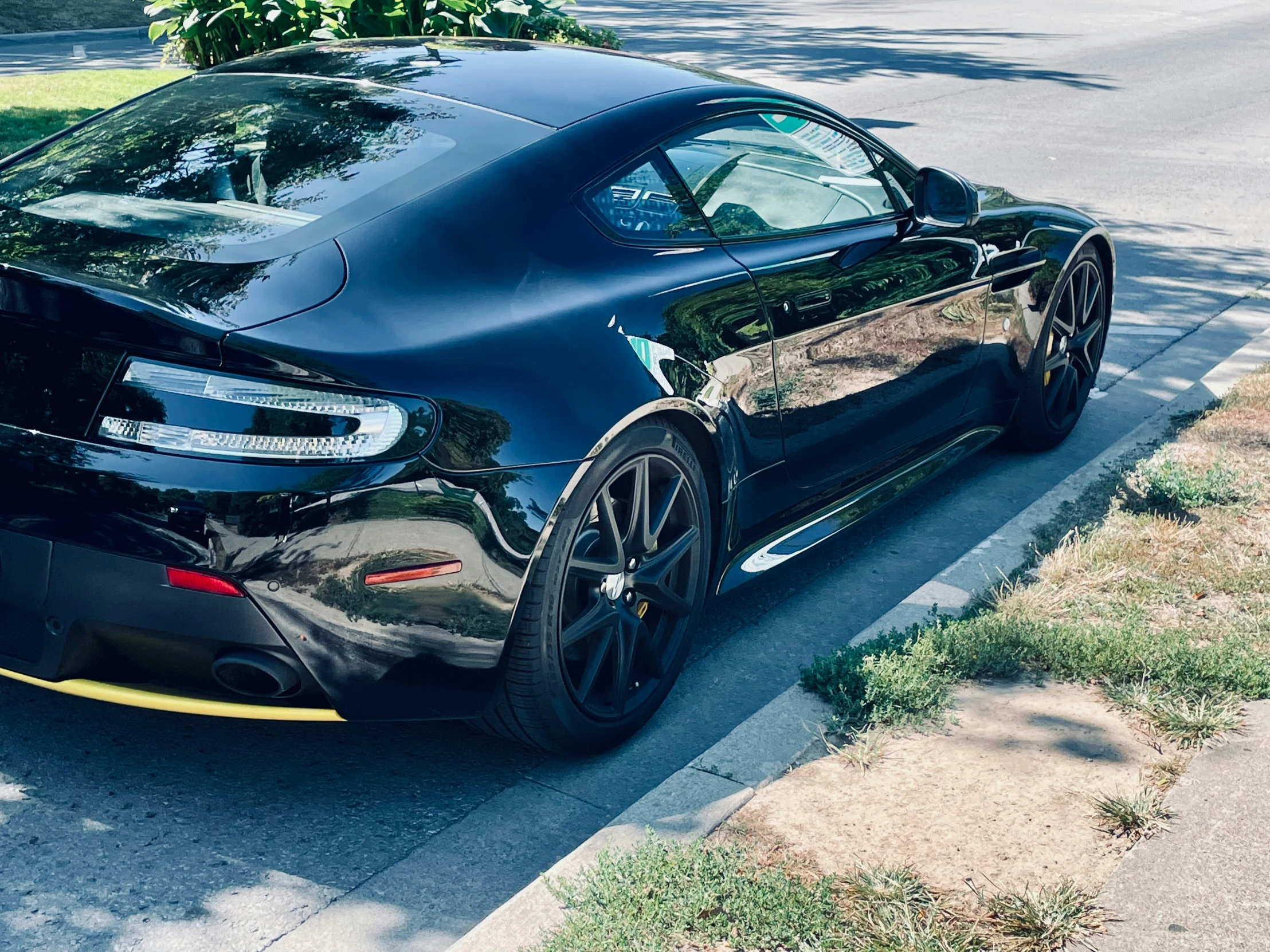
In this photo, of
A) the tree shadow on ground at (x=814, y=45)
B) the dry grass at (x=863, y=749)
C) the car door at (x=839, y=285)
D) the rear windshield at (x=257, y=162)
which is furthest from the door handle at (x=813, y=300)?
the tree shadow on ground at (x=814, y=45)

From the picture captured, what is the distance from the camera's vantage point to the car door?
3941 millimetres

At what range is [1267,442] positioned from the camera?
5648 mm

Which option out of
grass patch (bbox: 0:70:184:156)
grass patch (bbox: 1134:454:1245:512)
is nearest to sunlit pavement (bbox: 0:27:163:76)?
grass patch (bbox: 0:70:184:156)

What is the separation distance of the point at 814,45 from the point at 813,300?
16.4 meters

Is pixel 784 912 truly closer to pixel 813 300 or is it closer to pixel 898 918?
pixel 898 918

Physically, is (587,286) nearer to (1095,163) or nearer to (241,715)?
(241,715)

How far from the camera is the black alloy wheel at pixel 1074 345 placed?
555 cm

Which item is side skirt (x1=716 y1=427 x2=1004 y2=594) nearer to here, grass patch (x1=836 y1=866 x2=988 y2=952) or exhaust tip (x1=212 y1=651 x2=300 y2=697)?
grass patch (x1=836 y1=866 x2=988 y2=952)

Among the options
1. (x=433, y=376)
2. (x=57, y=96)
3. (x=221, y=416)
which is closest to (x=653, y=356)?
(x=433, y=376)

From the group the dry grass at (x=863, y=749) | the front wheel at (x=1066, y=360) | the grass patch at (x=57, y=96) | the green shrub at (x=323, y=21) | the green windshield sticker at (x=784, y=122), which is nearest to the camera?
the dry grass at (x=863, y=749)

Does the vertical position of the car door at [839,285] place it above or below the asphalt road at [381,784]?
above

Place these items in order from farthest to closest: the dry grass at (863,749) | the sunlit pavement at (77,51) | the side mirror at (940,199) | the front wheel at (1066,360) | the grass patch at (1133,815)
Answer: the sunlit pavement at (77,51), the front wheel at (1066,360), the side mirror at (940,199), the dry grass at (863,749), the grass patch at (1133,815)

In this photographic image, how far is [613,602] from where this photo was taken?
3.41 metres

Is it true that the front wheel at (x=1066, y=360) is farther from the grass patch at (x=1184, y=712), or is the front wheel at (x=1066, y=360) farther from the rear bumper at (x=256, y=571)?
the rear bumper at (x=256, y=571)
